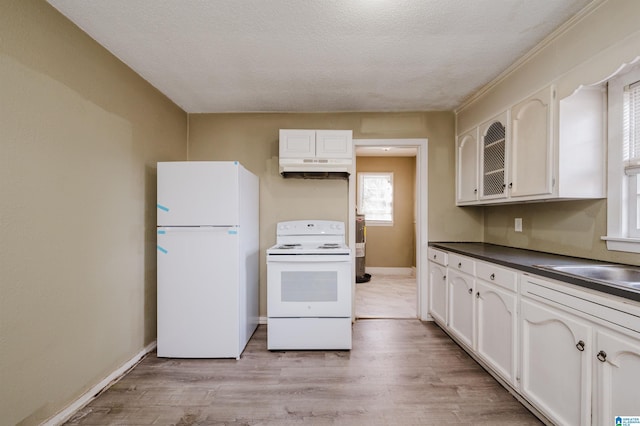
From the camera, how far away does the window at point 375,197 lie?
5633mm

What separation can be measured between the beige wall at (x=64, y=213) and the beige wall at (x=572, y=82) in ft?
9.64

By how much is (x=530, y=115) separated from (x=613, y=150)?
1.66ft

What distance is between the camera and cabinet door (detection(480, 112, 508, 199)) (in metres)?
2.27

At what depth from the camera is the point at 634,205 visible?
1.58 meters

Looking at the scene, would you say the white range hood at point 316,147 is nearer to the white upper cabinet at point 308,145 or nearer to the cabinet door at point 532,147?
the white upper cabinet at point 308,145

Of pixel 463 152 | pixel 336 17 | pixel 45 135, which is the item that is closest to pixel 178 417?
pixel 45 135

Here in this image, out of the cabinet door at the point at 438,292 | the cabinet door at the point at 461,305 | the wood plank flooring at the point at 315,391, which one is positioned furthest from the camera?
the cabinet door at the point at 438,292

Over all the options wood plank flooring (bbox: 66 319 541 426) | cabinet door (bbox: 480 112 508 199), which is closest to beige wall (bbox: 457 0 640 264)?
cabinet door (bbox: 480 112 508 199)

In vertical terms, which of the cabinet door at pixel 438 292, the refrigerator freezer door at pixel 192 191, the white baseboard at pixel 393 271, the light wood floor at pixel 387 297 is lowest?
the light wood floor at pixel 387 297

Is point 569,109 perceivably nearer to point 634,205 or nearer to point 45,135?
point 634,205

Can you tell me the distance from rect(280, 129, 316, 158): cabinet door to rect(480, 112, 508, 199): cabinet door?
1.54 metres

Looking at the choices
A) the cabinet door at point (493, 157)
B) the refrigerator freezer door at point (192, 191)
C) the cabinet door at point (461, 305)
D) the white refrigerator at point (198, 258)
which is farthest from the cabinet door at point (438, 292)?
the refrigerator freezer door at point (192, 191)

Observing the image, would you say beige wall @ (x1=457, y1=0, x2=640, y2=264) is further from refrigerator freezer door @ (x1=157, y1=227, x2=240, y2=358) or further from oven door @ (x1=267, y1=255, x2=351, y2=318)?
refrigerator freezer door @ (x1=157, y1=227, x2=240, y2=358)

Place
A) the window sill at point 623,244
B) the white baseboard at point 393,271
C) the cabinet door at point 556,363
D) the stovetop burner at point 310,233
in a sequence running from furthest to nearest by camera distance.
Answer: the white baseboard at point 393,271, the stovetop burner at point 310,233, the window sill at point 623,244, the cabinet door at point 556,363
